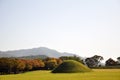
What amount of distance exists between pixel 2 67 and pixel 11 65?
16.7 ft

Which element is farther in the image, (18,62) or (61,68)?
(18,62)

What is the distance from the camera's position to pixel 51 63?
14925cm

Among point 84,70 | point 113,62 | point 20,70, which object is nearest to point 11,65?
point 20,70

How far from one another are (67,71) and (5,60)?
36.9 meters

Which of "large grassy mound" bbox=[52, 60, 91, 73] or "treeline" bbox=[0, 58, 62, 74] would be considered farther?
"treeline" bbox=[0, 58, 62, 74]

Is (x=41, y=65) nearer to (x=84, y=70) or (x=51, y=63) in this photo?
(x=51, y=63)

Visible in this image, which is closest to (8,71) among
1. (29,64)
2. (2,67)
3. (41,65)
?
(2,67)

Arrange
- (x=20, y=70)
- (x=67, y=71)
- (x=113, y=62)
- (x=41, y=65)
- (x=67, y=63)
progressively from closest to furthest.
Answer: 1. (x=67, y=71)
2. (x=67, y=63)
3. (x=20, y=70)
4. (x=41, y=65)
5. (x=113, y=62)

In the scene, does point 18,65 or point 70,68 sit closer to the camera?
point 70,68

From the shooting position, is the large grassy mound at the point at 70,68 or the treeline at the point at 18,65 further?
the treeline at the point at 18,65

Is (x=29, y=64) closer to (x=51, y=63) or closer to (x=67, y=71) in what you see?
(x=51, y=63)

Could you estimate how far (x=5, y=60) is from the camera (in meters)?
125

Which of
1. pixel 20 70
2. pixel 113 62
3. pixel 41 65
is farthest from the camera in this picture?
pixel 113 62

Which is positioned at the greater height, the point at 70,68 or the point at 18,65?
the point at 18,65
